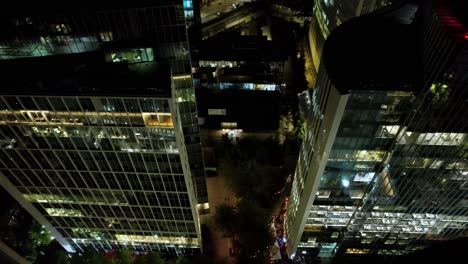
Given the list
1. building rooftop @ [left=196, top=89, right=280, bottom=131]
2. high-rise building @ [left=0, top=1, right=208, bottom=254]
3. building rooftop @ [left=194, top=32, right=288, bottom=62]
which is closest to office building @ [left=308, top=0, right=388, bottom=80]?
building rooftop @ [left=194, top=32, right=288, bottom=62]

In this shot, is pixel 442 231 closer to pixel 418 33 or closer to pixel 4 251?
pixel 418 33

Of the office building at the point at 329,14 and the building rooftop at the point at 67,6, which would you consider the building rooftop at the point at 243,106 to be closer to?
the office building at the point at 329,14

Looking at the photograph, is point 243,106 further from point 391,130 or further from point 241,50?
point 391,130

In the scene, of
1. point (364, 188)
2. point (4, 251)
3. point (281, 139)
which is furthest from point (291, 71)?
point (4, 251)

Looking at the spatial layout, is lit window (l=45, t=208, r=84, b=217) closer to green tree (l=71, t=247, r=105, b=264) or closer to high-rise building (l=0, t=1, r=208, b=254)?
high-rise building (l=0, t=1, r=208, b=254)

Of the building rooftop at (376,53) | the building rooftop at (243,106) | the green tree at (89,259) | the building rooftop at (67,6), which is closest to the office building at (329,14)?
the building rooftop at (376,53)

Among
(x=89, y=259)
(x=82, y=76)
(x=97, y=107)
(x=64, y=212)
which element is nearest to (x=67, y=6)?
(x=82, y=76)
